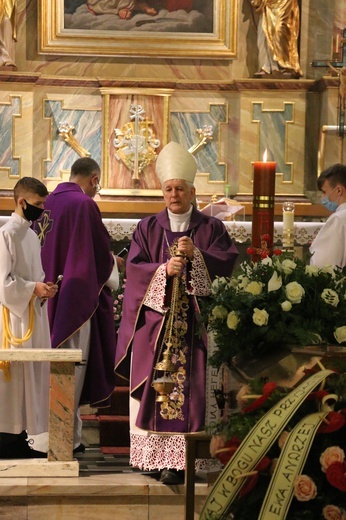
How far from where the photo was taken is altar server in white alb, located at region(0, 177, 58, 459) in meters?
6.33

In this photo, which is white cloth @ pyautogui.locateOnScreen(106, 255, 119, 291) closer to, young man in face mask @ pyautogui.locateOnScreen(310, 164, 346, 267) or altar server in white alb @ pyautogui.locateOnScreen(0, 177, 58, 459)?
altar server in white alb @ pyautogui.locateOnScreen(0, 177, 58, 459)

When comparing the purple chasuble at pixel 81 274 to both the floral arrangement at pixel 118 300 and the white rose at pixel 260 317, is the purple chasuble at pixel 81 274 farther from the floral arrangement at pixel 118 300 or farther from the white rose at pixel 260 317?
the white rose at pixel 260 317

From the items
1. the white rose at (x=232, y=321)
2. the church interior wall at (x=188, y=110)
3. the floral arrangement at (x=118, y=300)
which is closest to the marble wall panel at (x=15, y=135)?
the church interior wall at (x=188, y=110)

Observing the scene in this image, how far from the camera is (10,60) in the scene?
36.8ft

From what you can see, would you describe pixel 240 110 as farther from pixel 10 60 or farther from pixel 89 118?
pixel 10 60

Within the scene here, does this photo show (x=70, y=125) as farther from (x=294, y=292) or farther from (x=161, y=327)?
(x=294, y=292)

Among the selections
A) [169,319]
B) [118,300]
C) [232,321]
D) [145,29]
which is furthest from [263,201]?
[145,29]

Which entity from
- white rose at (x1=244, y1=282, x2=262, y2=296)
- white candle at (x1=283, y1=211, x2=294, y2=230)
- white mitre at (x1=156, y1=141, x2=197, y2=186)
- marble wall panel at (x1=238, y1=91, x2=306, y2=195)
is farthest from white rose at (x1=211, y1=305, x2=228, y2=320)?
Result: marble wall panel at (x1=238, y1=91, x2=306, y2=195)

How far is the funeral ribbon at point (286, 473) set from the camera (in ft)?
9.88

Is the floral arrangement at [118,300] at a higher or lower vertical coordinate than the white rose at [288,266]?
lower

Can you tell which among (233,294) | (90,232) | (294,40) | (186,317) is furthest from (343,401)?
(294,40)

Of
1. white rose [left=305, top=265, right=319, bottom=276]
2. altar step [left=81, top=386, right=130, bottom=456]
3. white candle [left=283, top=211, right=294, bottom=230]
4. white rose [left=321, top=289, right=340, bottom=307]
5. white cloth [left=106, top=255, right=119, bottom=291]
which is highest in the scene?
white candle [left=283, top=211, right=294, bottom=230]

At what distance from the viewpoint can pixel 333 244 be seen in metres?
6.42

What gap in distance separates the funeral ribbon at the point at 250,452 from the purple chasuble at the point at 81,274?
3.69 m
